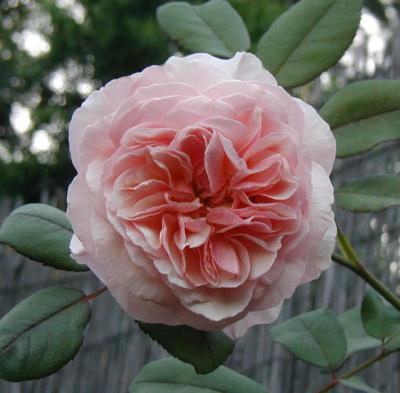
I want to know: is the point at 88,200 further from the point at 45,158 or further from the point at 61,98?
the point at 61,98

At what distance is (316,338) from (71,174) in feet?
16.2

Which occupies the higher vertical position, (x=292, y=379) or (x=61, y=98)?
(x=61, y=98)

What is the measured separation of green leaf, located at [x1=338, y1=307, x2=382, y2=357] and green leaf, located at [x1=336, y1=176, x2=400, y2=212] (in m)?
0.17

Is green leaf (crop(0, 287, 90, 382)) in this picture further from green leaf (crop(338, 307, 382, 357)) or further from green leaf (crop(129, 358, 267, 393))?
green leaf (crop(338, 307, 382, 357))

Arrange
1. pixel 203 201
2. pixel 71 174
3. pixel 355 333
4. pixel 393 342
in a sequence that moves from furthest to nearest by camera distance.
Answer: pixel 71 174
pixel 355 333
pixel 393 342
pixel 203 201

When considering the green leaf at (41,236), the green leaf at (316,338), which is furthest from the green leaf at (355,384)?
the green leaf at (41,236)

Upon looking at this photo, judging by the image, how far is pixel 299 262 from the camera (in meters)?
0.41

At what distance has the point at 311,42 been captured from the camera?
598mm

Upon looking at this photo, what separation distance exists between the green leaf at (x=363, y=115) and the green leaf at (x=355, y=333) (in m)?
0.22

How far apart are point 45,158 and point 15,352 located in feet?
17.0

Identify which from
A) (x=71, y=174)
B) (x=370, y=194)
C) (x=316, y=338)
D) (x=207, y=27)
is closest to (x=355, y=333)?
(x=316, y=338)

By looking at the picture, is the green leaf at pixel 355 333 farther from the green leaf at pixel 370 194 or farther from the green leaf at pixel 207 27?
the green leaf at pixel 207 27

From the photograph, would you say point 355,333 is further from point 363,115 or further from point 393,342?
point 363,115

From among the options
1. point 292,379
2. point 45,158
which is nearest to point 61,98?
point 45,158
